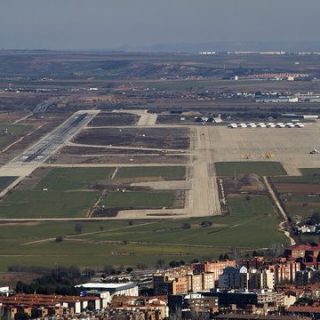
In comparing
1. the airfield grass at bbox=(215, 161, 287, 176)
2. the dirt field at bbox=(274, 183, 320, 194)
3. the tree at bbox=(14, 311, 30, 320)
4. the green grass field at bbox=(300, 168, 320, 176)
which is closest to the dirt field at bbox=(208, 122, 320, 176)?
the green grass field at bbox=(300, 168, 320, 176)

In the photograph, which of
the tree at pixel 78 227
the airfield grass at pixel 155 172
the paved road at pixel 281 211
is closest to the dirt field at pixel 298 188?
the paved road at pixel 281 211

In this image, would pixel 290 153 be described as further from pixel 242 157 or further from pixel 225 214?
pixel 225 214

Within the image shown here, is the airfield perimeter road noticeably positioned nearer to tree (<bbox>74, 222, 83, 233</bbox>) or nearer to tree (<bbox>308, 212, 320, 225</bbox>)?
tree (<bbox>74, 222, 83, 233</bbox>)

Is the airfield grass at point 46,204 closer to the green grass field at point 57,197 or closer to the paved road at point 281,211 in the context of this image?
the green grass field at point 57,197

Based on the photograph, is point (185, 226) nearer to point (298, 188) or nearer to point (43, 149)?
point (298, 188)

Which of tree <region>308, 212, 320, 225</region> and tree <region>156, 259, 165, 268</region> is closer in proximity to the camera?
tree <region>156, 259, 165, 268</region>

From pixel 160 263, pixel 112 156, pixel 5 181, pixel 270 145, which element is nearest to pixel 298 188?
pixel 5 181
